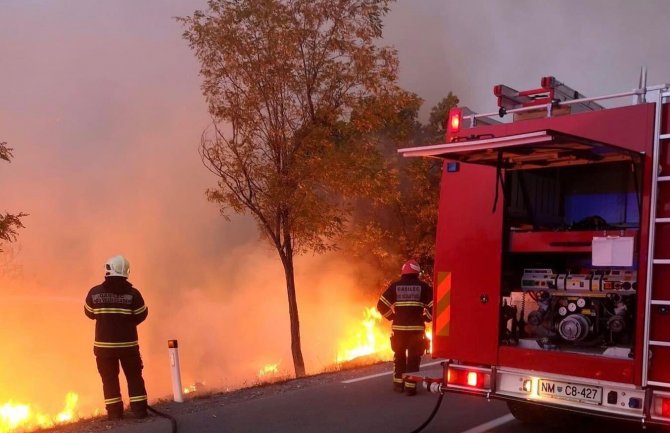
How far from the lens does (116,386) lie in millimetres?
6711

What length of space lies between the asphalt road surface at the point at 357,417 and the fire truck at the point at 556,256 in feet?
1.53

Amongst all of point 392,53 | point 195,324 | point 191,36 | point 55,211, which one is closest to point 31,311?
point 55,211

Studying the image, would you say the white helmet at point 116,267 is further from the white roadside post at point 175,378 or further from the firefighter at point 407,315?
the firefighter at point 407,315

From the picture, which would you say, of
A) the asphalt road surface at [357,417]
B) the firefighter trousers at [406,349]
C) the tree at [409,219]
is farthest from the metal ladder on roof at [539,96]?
the tree at [409,219]

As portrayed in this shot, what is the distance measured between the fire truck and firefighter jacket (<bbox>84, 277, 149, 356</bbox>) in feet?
10.2

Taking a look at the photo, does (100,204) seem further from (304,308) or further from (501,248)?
(501,248)

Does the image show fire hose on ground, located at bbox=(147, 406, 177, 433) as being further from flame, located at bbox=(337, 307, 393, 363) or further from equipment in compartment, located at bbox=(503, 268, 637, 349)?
flame, located at bbox=(337, 307, 393, 363)

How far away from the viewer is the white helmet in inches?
258

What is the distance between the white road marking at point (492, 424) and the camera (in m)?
5.96

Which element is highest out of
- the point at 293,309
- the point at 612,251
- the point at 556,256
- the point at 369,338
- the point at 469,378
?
the point at 612,251

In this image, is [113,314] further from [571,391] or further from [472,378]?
[571,391]

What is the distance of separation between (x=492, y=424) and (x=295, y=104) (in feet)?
23.5

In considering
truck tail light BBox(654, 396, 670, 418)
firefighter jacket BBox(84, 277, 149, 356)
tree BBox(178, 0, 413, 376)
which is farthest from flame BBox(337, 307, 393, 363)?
truck tail light BBox(654, 396, 670, 418)

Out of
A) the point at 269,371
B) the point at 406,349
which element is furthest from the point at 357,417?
the point at 269,371
